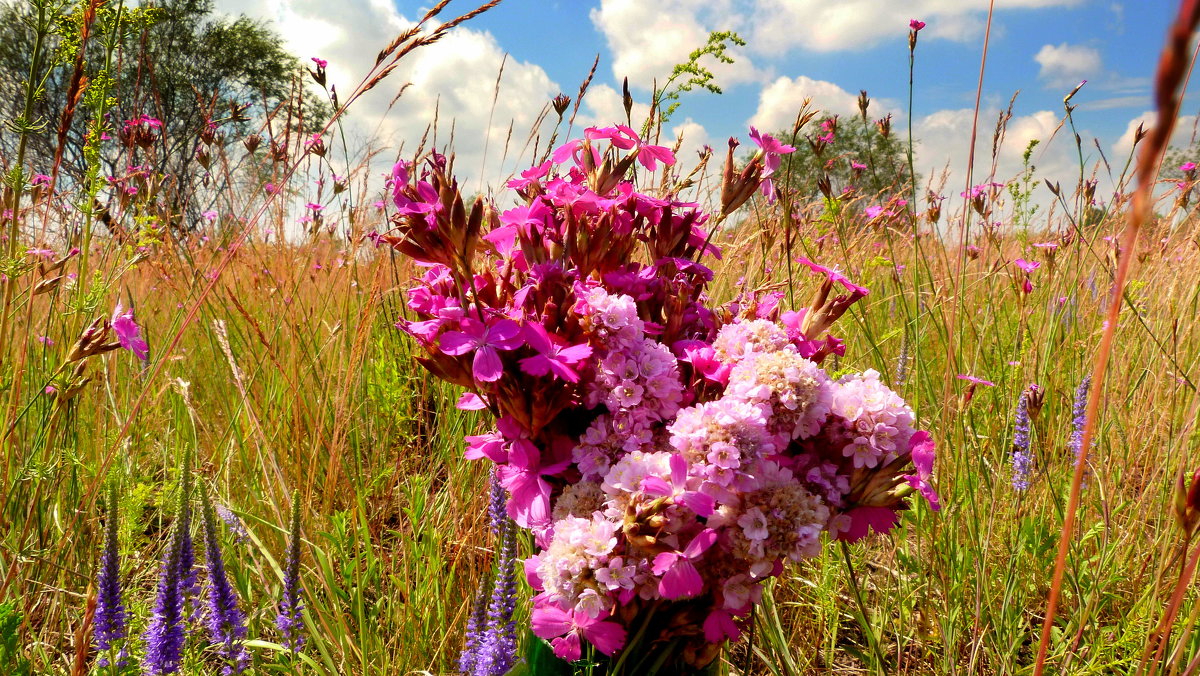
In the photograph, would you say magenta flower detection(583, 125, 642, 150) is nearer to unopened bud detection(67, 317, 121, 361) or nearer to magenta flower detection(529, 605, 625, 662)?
magenta flower detection(529, 605, 625, 662)

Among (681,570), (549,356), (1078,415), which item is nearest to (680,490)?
(681,570)

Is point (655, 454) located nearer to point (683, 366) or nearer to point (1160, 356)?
point (683, 366)

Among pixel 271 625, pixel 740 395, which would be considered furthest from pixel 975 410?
pixel 271 625

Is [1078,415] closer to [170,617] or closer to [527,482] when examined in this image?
[527,482]

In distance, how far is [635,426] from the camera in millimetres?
692

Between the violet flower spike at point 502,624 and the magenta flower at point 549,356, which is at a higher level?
the magenta flower at point 549,356

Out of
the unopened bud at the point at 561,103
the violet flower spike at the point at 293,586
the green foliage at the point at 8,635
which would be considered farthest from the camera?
the unopened bud at the point at 561,103

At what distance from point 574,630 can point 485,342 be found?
30 centimetres

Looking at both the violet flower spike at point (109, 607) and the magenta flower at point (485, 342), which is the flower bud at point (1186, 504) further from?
the violet flower spike at point (109, 607)

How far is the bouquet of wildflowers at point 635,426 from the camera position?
0.63 metres

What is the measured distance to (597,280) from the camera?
31.6 inches

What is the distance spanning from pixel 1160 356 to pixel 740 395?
2.32m

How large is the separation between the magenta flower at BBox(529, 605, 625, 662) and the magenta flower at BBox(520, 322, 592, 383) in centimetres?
23

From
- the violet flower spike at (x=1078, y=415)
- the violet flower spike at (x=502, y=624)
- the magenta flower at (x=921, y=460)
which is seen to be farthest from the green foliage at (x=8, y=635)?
the violet flower spike at (x=1078, y=415)
